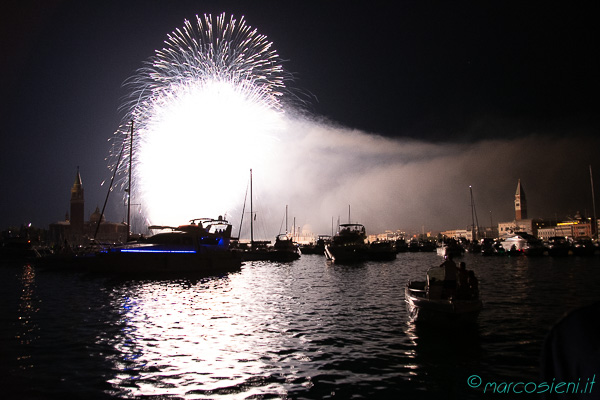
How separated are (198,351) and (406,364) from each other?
22.5 ft

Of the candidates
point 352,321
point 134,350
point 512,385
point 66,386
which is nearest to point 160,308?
point 134,350

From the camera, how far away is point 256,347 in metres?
14.4

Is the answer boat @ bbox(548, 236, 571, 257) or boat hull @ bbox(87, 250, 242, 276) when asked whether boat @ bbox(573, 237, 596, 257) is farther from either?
boat hull @ bbox(87, 250, 242, 276)

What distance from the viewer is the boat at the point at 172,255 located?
1767 inches

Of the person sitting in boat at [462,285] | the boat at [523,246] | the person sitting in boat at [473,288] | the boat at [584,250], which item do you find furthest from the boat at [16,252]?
the boat at [584,250]

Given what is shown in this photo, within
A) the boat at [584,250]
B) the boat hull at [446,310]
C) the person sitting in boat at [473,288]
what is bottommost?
the boat at [584,250]

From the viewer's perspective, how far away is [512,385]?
1059cm

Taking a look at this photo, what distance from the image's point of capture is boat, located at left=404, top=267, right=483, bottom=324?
53.1 ft

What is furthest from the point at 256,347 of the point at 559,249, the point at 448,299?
the point at 559,249

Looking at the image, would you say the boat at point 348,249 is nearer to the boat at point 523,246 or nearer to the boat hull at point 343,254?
the boat hull at point 343,254

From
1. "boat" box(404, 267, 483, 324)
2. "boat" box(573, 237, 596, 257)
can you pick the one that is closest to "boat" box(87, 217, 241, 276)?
"boat" box(404, 267, 483, 324)

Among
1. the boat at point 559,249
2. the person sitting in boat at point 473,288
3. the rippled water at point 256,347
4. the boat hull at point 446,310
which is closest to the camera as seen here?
the rippled water at point 256,347

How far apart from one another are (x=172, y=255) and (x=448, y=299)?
3744cm

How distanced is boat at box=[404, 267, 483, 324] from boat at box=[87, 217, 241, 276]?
35.1m
